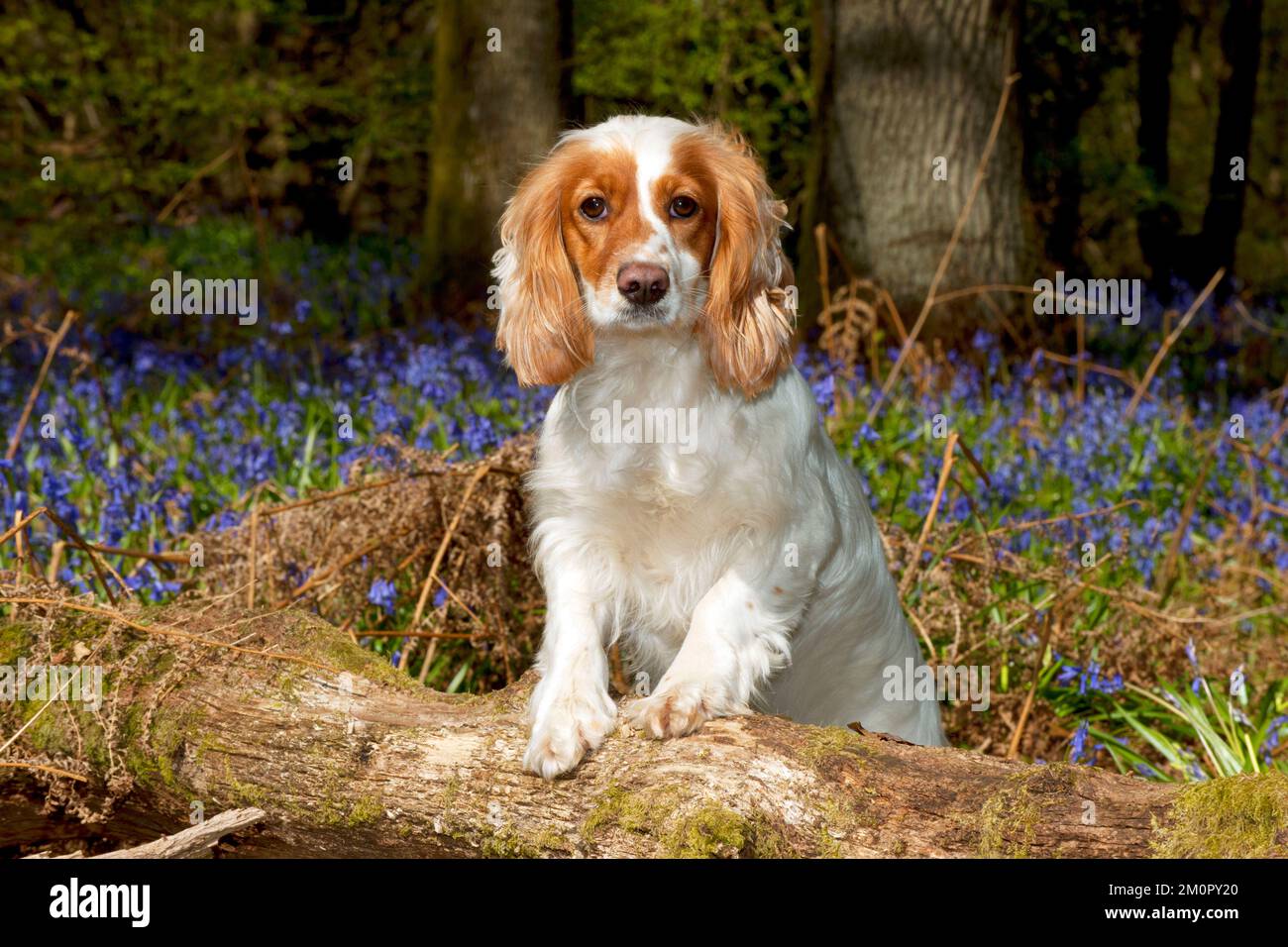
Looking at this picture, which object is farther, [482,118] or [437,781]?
[482,118]

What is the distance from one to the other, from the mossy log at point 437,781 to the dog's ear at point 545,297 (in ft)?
2.51

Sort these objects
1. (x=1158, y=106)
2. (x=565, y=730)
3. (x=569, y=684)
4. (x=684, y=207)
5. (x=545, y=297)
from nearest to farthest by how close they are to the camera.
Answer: (x=565, y=730) → (x=569, y=684) → (x=684, y=207) → (x=545, y=297) → (x=1158, y=106)

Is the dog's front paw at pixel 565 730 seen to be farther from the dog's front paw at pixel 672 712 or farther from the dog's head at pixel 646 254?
the dog's head at pixel 646 254

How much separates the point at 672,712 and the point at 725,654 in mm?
253

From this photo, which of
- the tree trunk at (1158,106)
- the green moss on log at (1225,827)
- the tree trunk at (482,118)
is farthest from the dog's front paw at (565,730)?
the tree trunk at (1158,106)

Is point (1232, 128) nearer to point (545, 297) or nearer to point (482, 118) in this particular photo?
point (482, 118)

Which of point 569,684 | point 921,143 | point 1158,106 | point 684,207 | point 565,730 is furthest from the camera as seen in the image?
point 1158,106

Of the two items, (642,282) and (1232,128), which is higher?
(1232,128)

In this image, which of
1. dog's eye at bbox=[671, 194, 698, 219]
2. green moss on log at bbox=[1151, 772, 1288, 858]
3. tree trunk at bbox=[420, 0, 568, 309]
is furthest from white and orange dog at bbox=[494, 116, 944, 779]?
tree trunk at bbox=[420, 0, 568, 309]

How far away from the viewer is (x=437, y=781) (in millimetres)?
2768

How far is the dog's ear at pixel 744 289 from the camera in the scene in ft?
10.4

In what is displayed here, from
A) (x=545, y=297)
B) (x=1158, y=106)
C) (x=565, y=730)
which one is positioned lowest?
(x=565, y=730)

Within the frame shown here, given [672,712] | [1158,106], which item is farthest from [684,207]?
[1158,106]

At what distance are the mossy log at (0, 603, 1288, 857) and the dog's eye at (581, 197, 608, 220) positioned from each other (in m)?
1.08
